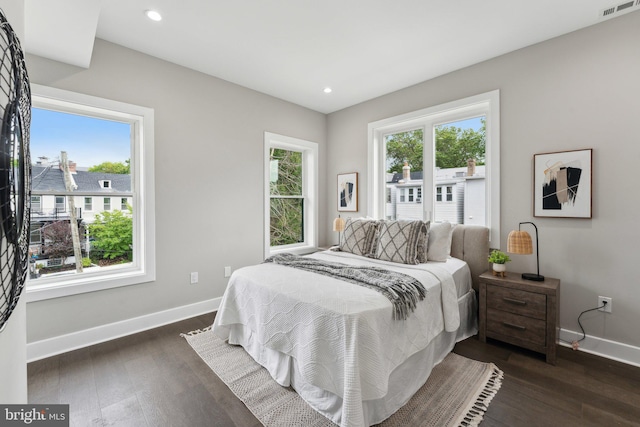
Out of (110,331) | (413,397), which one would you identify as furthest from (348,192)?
(110,331)

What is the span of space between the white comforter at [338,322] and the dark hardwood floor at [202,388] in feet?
1.45

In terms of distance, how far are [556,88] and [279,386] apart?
343cm

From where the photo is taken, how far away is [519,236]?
2467 millimetres

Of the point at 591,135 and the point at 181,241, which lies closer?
the point at 591,135

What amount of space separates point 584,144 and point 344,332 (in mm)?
2644

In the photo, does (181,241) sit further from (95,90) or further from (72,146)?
(95,90)

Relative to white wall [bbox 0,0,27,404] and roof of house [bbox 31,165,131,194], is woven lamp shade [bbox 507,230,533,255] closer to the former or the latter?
white wall [bbox 0,0,27,404]

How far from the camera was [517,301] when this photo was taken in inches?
93.7

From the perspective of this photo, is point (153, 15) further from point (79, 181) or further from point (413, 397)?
point (413, 397)

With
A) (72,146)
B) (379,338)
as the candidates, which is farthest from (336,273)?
(72,146)

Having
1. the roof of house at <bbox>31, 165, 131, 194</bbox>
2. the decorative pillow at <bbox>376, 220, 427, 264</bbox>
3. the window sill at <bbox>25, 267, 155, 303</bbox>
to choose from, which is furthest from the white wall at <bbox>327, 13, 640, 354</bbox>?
the roof of house at <bbox>31, 165, 131, 194</bbox>

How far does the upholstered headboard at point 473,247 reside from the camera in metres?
2.87

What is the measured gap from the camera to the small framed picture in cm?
422

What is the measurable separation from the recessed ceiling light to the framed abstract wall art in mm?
3525
